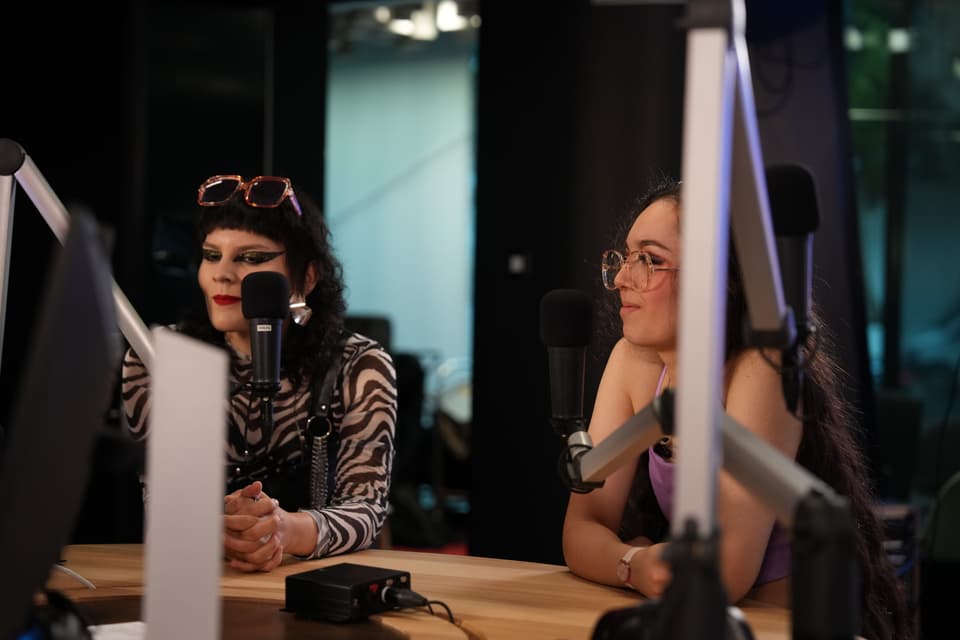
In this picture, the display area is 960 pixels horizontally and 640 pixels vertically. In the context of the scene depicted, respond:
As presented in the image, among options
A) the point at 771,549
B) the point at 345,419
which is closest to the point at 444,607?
the point at 771,549

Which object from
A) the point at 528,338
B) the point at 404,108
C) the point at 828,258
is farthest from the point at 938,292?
the point at 404,108

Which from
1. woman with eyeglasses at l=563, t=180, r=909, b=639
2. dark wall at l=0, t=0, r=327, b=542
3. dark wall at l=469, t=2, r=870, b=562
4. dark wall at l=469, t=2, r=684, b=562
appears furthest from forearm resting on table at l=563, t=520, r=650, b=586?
dark wall at l=0, t=0, r=327, b=542

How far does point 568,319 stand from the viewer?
1391 mm

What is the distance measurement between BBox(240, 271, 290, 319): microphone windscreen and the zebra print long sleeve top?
586 mm

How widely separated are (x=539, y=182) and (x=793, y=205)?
3566 mm

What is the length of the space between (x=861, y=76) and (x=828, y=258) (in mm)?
1958

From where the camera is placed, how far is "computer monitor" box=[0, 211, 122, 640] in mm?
789

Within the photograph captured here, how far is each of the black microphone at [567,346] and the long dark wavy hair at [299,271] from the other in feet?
3.11

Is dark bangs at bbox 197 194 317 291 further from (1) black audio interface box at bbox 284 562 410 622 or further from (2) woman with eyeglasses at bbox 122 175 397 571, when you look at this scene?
(1) black audio interface box at bbox 284 562 410 622

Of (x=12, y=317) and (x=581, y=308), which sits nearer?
(x=581, y=308)

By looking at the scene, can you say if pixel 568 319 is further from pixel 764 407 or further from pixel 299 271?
pixel 299 271

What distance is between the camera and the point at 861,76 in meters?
5.49

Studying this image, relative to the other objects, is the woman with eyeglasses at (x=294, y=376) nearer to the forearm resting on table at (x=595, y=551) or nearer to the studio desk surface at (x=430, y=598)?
the studio desk surface at (x=430, y=598)

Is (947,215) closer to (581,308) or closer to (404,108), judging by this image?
(404,108)
